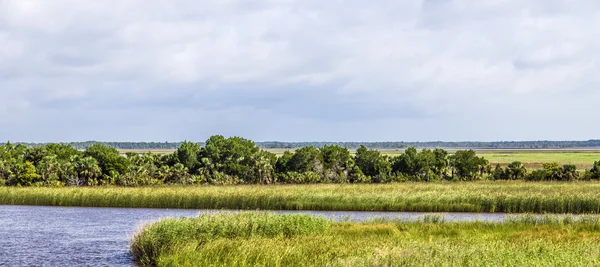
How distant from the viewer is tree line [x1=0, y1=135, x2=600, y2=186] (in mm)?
80875

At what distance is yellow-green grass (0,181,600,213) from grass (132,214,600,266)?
14.3 m

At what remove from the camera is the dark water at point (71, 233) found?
32528mm

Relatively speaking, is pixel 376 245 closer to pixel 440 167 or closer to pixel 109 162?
pixel 109 162

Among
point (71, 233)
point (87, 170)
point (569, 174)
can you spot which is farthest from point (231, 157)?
point (71, 233)

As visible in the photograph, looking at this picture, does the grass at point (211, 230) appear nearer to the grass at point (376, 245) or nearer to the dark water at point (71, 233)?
the grass at point (376, 245)

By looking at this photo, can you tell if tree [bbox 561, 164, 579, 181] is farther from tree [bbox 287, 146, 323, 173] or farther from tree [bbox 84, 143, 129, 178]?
tree [bbox 84, 143, 129, 178]

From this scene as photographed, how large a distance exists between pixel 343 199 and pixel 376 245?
2977cm

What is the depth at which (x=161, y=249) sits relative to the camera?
29.0 m

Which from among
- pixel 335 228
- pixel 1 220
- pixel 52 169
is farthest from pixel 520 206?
pixel 52 169

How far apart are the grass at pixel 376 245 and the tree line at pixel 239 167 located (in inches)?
1949

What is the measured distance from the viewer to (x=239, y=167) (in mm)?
89750

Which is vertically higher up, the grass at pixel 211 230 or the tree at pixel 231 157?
the tree at pixel 231 157

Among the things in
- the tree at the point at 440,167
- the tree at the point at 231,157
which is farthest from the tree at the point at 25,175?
the tree at the point at 440,167

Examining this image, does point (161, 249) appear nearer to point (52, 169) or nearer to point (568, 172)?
point (52, 169)
